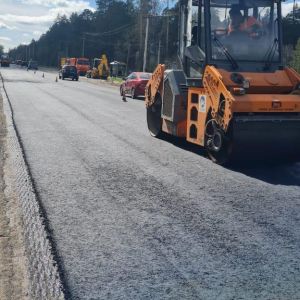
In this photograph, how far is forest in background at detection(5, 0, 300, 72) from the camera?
244ft

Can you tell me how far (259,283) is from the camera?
3.99m

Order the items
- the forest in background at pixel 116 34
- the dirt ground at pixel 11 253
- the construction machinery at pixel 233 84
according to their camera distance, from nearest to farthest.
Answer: the dirt ground at pixel 11 253, the construction machinery at pixel 233 84, the forest in background at pixel 116 34

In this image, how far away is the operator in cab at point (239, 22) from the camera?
29.8 ft

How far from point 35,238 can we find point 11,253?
383 millimetres

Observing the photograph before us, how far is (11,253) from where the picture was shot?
14.8 ft

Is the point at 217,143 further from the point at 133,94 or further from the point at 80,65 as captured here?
the point at 80,65

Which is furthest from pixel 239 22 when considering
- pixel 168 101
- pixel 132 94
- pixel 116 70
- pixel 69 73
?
pixel 116 70

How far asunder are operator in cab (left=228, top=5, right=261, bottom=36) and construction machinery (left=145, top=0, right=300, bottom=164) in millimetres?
18

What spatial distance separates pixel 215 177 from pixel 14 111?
10.1 meters

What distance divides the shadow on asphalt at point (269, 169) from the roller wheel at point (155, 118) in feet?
7.35

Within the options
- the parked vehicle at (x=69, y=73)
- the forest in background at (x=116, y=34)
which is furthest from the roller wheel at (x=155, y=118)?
the parked vehicle at (x=69, y=73)

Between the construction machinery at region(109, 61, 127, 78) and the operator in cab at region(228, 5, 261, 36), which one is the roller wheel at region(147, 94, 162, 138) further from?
the construction machinery at region(109, 61, 127, 78)

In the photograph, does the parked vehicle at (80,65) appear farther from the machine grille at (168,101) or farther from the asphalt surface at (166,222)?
the asphalt surface at (166,222)

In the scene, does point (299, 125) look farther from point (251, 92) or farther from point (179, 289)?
point (179, 289)
